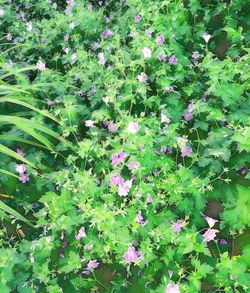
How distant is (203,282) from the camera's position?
2000 millimetres

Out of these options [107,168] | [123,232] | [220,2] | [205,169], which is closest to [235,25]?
[220,2]

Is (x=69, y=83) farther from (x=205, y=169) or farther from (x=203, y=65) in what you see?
(x=205, y=169)

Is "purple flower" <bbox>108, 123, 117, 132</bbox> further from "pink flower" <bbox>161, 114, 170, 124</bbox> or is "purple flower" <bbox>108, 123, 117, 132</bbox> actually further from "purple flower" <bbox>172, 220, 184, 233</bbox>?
"purple flower" <bbox>172, 220, 184, 233</bbox>

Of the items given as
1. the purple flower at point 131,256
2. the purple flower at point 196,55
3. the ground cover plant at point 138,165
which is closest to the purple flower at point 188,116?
the ground cover plant at point 138,165

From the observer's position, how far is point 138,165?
212cm

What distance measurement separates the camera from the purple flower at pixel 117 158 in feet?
7.10

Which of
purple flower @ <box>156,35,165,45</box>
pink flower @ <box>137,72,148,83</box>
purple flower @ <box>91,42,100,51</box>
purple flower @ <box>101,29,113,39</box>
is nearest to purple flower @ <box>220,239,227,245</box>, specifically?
pink flower @ <box>137,72,148,83</box>

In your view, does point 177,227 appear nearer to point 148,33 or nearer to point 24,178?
point 24,178

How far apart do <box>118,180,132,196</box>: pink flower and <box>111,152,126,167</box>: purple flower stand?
118 mm

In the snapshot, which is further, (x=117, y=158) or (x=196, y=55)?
(x=196, y=55)

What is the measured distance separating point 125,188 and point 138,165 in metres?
0.12

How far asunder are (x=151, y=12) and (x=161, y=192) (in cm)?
132

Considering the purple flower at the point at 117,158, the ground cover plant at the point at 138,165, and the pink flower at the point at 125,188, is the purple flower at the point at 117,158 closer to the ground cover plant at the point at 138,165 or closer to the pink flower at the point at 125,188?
the ground cover plant at the point at 138,165

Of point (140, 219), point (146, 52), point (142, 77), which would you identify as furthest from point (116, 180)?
point (146, 52)
